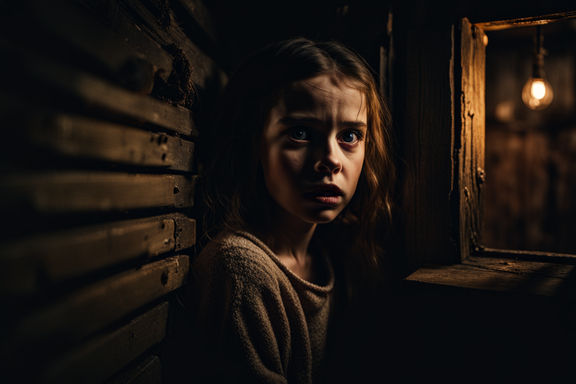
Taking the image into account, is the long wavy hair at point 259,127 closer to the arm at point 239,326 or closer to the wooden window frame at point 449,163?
the wooden window frame at point 449,163

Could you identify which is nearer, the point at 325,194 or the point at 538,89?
the point at 325,194

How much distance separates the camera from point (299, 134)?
151cm

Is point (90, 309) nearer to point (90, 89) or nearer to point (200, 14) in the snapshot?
point (90, 89)

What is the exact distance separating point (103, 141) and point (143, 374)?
0.78 meters

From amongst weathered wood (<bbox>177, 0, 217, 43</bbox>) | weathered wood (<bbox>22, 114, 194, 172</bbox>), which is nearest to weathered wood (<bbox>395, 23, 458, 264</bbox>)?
weathered wood (<bbox>177, 0, 217, 43</bbox>)

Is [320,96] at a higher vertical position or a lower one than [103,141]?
higher

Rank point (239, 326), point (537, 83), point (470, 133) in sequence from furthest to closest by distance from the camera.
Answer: point (537, 83)
point (470, 133)
point (239, 326)

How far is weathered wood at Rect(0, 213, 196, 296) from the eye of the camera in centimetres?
66

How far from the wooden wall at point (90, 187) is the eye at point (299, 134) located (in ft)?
1.41

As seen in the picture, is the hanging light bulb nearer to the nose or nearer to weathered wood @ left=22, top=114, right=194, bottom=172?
the nose

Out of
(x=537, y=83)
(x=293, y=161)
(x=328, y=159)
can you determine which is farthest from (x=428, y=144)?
(x=537, y=83)

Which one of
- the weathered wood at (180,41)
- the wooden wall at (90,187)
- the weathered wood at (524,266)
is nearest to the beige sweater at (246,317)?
the wooden wall at (90,187)

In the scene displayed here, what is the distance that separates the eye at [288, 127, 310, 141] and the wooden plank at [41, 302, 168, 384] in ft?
2.66

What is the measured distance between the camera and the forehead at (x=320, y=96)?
4.87 feet
